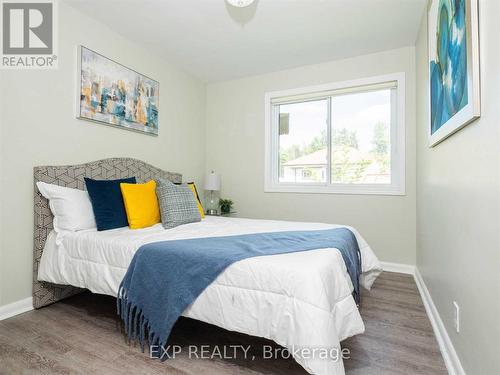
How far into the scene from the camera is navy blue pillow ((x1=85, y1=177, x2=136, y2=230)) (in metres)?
2.29

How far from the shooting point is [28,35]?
2.29 meters

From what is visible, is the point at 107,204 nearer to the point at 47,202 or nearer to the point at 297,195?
the point at 47,202

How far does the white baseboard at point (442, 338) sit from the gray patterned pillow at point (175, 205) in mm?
2025

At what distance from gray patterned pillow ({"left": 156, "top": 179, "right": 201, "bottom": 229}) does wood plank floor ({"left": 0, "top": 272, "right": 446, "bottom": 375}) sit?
2.73ft

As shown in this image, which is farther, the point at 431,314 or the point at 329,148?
the point at 329,148

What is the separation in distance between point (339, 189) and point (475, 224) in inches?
92.6

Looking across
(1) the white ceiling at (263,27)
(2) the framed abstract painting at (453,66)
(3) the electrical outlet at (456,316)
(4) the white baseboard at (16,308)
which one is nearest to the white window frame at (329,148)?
(1) the white ceiling at (263,27)

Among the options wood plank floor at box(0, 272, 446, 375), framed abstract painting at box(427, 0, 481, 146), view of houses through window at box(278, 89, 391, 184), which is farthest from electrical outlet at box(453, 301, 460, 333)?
view of houses through window at box(278, 89, 391, 184)

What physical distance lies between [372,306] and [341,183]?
64.8 inches

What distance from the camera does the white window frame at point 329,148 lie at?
3240 mm

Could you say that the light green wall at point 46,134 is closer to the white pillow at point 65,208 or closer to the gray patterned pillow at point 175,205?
the white pillow at point 65,208

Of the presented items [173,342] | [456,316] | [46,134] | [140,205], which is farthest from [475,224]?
[46,134]

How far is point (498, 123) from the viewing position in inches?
38.9

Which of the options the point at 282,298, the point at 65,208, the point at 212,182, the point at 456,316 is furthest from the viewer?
the point at 212,182
